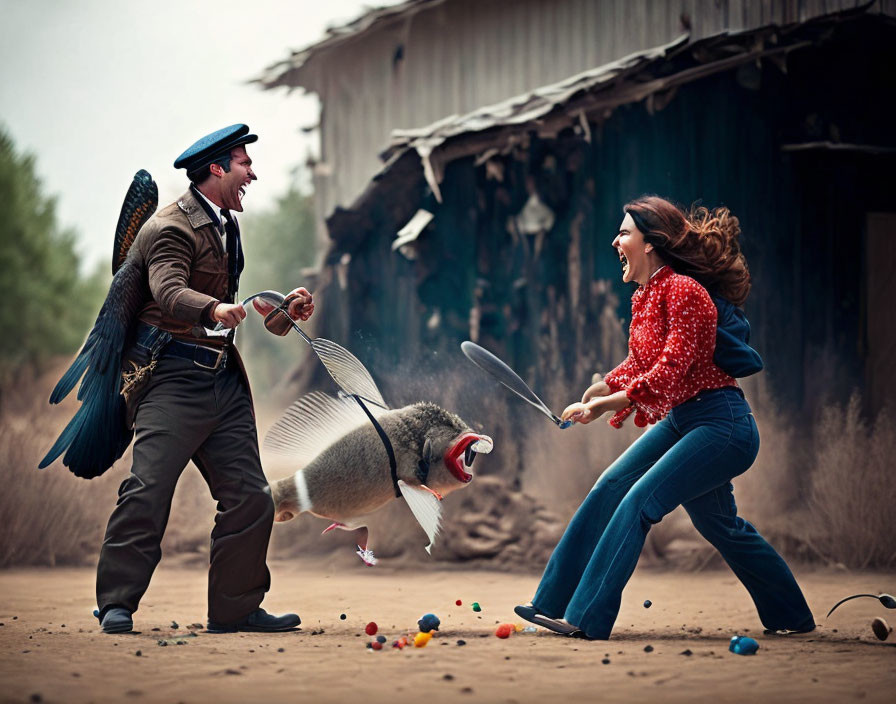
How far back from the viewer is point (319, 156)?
1292cm

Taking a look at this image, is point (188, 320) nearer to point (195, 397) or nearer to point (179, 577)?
point (195, 397)

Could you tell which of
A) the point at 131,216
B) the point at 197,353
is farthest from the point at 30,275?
the point at 197,353

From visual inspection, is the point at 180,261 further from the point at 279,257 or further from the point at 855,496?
the point at 279,257

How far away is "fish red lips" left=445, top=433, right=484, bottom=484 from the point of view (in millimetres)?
4281

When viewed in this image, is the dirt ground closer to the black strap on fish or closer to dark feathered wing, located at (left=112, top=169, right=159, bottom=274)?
the black strap on fish

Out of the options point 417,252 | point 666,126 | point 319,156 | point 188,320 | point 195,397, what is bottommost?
point 195,397

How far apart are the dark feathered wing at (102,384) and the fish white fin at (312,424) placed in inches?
29.9

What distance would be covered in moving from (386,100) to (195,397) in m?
7.99

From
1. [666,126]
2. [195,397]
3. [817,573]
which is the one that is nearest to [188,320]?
[195,397]

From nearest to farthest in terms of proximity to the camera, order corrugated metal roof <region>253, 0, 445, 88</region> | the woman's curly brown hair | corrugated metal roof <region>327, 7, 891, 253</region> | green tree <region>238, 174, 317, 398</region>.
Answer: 1. the woman's curly brown hair
2. corrugated metal roof <region>327, 7, 891, 253</region>
3. corrugated metal roof <region>253, 0, 445, 88</region>
4. green tree <region>238, 174, 317, 398</region>

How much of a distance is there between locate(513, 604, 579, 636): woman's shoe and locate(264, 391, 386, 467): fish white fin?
103 cm

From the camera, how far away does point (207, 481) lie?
15.4 feet

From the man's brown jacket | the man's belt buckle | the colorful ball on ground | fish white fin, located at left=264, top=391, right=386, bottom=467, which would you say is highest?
the man's brown jacket

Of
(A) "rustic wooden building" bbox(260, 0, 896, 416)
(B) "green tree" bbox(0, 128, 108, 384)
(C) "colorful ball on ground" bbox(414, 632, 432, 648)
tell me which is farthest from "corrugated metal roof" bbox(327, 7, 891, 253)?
(B) "green tree" bbox(0, 128, 108, 384)
